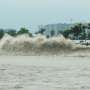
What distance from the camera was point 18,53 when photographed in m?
47.7

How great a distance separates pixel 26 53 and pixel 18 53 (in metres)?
0.73

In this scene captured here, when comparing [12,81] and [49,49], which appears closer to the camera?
[12,81]

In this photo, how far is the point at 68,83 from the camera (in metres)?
19.5

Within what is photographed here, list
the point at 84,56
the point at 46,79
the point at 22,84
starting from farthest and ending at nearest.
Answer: the point at 84,56 < the point at 46,79 < the point at 22,84

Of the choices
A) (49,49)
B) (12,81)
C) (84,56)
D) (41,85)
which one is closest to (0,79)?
(12,81)

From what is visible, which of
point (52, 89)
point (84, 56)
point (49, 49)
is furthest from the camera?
point (49, 49)

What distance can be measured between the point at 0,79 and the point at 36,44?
2781cm

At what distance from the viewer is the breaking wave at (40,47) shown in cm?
A: 4753

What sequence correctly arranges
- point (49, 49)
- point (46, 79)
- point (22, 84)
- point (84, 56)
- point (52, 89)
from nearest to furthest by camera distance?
point (52, 89) < point (22, 84) < point (46, 79) < point (84, 56) < point (49, 49)

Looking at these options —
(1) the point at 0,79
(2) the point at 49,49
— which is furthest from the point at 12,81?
(2) the point at 49,49

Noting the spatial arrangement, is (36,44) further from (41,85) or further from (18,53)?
(41,85)

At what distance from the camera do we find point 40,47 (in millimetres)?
48062

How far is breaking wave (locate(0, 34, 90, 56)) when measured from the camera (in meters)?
47.5

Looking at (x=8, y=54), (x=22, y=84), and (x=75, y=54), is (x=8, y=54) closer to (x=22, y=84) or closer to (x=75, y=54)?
(x=75, y=54)
